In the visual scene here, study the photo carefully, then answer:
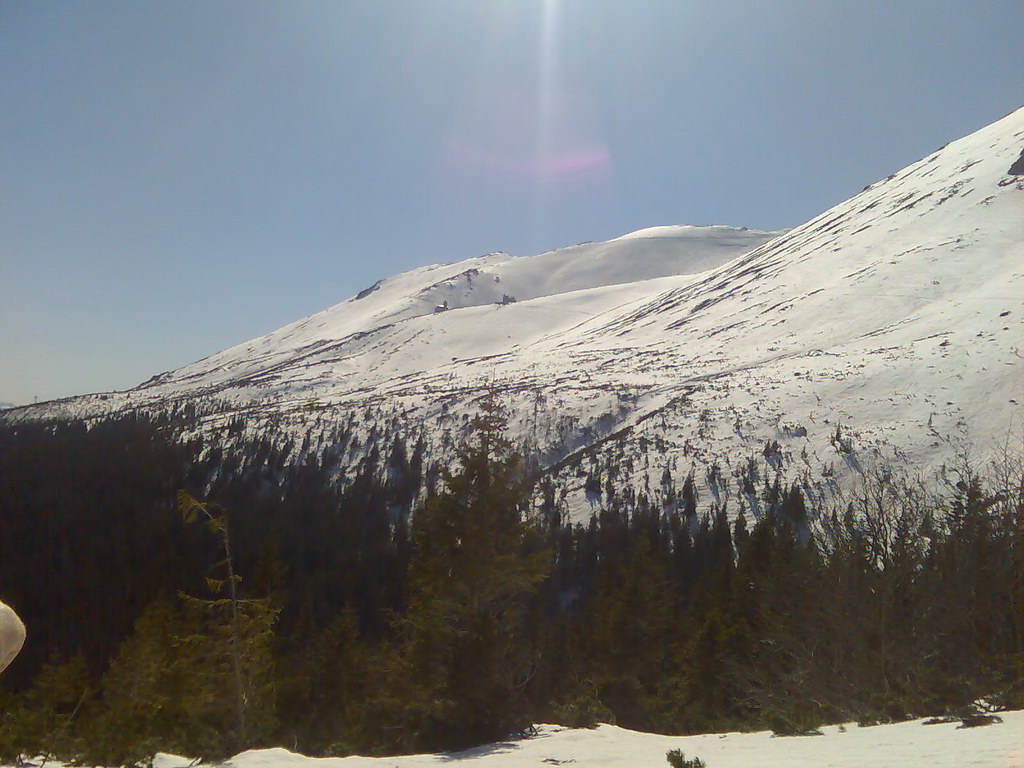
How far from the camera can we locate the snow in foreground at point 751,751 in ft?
28.9

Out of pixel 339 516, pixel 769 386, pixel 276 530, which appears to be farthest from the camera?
pixel 769 386

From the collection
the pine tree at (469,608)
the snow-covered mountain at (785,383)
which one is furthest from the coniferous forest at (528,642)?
the snow-covered mountain at (785,383)

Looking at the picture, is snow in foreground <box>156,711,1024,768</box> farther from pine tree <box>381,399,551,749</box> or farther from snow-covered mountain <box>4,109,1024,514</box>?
snow-covered mountain <box>4,109,1024,514</box>

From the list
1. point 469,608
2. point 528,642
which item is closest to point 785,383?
point 528,642

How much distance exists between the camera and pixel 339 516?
10125cm

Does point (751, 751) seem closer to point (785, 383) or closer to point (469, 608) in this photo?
point (469, 608)

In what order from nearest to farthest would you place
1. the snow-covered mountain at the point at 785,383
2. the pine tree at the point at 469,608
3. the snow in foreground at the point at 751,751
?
the snow in foreground at the point at 751,751 < the pine tree at the point at 469,608 < the snow-covered mountain at the point at 785,383

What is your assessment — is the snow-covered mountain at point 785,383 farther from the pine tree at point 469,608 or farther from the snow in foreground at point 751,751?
the snow in foreground at point 751,751

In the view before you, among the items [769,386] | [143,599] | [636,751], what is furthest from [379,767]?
[769,386]

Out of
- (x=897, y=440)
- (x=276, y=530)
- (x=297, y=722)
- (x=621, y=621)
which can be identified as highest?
(x=897, y=440)

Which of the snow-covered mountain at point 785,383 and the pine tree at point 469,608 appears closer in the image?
the pine tree at point 469,608

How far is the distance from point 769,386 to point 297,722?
325 ft

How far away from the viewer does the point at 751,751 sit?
455 inches

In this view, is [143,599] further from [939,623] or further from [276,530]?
[939,623]
